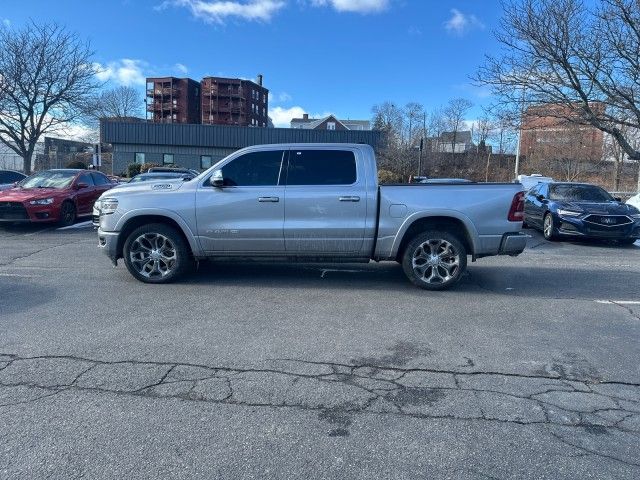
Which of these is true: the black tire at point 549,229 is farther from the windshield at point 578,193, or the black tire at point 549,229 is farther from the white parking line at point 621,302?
the white parking line at point 621,302

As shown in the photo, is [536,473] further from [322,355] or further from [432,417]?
[322,355]

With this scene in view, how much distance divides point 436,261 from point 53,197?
10.5m

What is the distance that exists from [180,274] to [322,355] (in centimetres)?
322

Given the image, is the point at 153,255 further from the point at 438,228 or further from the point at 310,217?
the point at 438,228

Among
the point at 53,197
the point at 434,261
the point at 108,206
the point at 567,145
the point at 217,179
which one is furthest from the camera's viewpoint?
the point at 567,145

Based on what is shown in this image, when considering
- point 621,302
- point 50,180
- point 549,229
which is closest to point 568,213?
point 549,229

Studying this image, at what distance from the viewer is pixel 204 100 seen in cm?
8494

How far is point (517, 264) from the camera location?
346 inches

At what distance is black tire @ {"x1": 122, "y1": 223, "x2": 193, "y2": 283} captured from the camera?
6.54 metres

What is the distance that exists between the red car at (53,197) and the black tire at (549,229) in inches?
505

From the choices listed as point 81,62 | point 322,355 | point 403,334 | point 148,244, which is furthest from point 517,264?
point 81,62

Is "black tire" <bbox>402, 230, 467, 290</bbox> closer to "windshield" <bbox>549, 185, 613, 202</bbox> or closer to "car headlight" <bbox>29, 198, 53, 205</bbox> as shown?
"windshield" <bbox>549, 185, 613, 202</bbox>

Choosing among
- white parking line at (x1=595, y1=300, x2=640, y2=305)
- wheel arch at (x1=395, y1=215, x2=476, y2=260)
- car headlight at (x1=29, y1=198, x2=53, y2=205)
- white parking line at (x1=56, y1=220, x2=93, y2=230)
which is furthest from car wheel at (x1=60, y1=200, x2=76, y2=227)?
white parking line at (x1=595, y1=300, x2=640, y2=305)

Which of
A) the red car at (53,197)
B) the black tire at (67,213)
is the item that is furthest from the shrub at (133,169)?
the black tire at (67,213)
